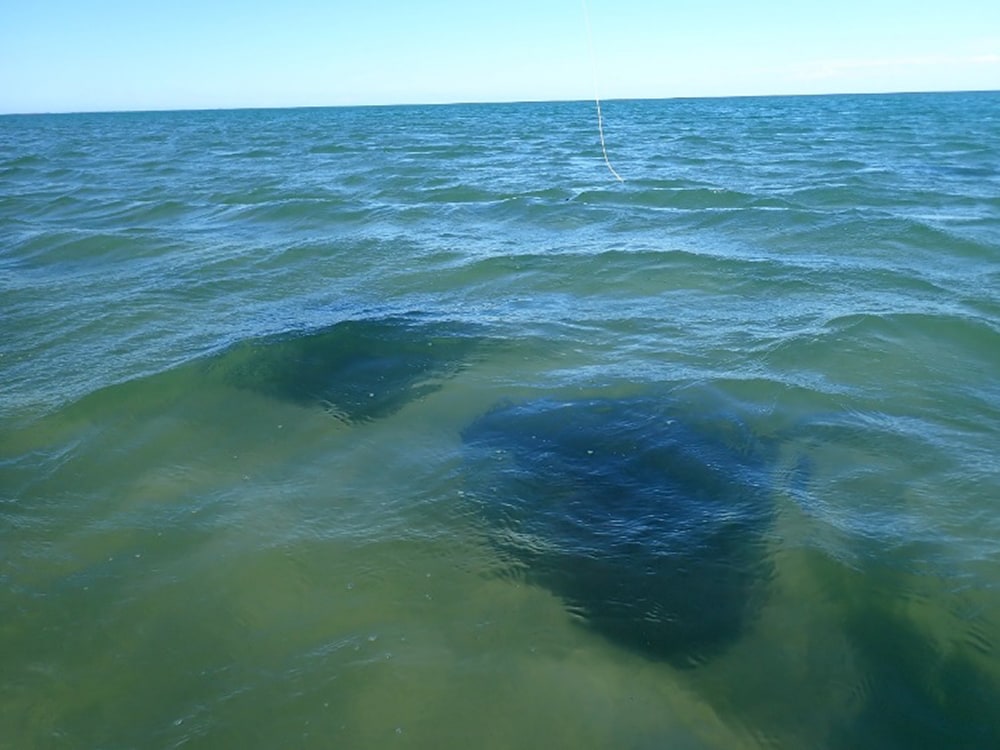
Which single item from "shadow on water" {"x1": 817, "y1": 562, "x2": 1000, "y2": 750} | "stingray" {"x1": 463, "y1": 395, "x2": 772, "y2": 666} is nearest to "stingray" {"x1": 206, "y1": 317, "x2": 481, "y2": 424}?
"stingray" {"x1": 463, "y1": 395, "x2": 772, "y2": 666}

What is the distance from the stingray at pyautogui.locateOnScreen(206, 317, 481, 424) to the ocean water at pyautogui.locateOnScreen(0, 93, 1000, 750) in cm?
6

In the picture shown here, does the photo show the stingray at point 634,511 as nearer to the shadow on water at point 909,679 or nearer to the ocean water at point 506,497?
the ocean water at point 506,497

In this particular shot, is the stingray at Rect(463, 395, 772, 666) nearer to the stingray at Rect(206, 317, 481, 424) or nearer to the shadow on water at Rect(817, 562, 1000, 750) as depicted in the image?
the shadow on water at Rect(817, 562, 1000, 750)

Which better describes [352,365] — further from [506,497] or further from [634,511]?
[634,511]

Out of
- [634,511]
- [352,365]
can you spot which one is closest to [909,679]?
[634,511]

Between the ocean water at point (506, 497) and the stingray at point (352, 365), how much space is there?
0.19 ft

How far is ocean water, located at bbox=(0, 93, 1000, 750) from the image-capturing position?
488 centimetres

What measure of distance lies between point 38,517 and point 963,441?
9.80 meters

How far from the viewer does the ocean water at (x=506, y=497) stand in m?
4.88

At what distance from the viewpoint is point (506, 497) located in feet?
22.9

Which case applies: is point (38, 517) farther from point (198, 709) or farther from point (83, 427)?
point (198, 709)

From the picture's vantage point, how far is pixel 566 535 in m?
6.38

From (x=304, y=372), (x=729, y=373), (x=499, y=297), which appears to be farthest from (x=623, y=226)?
(x=304, y=372)

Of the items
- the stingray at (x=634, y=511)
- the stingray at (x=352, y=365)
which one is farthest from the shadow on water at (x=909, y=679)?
the stingray at (x=352, y=365)
